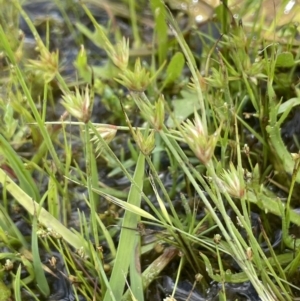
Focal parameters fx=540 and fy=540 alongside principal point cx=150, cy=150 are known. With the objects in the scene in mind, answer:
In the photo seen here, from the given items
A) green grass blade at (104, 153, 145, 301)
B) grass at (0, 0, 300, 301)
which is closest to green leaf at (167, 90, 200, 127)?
grass at (0, 0, 300, 301)

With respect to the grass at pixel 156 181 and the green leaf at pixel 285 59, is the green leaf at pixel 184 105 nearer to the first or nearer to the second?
the grass at pixel 156 181

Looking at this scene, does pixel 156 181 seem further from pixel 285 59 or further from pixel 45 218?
pixel 285 59

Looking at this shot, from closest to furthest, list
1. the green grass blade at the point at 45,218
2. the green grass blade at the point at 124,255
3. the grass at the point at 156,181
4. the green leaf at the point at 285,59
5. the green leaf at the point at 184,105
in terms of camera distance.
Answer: the grass at the point at 156,181 < the green grass blade at the point at 124,255 < the green grass blade at the point at 45,218 < the green leaf at the point at 285,59 < the green leaf at the point at 184,105

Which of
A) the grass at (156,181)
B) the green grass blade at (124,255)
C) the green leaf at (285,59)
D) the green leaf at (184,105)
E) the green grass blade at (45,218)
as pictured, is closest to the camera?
the grass at (156,181)

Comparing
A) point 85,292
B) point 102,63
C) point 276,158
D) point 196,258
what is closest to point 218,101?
point 276,158

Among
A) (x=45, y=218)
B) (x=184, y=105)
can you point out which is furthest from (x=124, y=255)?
(x=184, y=105)

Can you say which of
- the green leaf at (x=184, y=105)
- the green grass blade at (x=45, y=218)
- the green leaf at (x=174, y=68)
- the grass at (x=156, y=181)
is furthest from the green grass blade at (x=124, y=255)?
the green leaf at (x=174, y=68)

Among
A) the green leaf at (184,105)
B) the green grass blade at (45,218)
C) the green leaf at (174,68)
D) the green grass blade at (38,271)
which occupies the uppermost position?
the green leaf at (174,68)

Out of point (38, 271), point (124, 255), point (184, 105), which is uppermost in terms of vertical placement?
point (184, 105)

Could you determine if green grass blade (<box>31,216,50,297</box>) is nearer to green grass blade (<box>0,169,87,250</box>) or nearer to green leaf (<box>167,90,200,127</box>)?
green grass blade (<box>0,169,87,250</box>)
